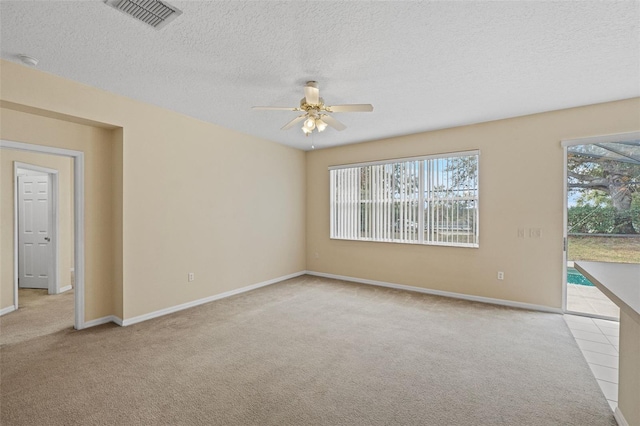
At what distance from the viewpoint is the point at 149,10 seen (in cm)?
196

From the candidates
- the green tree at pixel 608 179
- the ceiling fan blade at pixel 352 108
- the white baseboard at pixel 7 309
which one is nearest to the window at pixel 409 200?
the green tree at pixel 608 179

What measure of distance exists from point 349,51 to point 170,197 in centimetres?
294

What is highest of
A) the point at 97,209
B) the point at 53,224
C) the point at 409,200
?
the point at 409,200

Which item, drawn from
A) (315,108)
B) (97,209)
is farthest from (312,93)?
(97,209)

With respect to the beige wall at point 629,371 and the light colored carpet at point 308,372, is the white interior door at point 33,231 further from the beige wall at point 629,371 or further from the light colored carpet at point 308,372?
the beige wall at point 629,371

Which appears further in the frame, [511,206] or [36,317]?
[511,206]

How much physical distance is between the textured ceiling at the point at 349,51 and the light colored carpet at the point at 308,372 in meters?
2.66

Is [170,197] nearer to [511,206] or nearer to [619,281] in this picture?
[619,281]

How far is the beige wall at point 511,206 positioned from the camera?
12.5 ft

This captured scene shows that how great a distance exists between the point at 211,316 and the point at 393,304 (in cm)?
251

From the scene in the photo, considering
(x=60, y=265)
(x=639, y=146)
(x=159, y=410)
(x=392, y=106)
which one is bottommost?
(x=159, y=410)

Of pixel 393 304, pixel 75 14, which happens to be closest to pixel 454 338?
pixel 393 304

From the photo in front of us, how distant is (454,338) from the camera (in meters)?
3.11

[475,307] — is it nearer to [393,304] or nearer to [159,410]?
[393,304]
